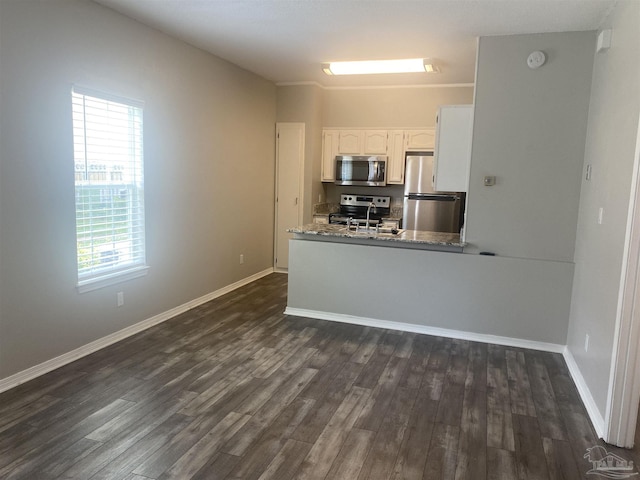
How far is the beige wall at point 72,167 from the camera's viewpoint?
299 centimetres

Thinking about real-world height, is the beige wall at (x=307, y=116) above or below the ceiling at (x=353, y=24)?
below

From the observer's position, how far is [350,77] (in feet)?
→ 20.0

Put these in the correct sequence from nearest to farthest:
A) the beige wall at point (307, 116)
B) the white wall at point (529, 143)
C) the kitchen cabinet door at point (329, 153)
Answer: the white wall at point (529, 143) < the beige wall at point (307, 116) < the kitchen cabinet door at point (329, 153)

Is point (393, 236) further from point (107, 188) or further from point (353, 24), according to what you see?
point (107, 188)

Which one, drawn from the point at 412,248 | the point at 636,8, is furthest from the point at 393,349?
the point at 636,8

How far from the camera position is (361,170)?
22.1ft

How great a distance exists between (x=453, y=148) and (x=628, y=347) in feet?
8.00

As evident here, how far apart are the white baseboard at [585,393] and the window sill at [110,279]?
145 inches

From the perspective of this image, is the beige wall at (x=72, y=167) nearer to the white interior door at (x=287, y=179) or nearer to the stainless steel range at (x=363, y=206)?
the white interior door at (x=287, y=179)

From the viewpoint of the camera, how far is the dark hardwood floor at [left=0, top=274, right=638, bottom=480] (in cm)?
234

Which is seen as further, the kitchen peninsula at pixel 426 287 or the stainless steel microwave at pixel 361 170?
the stainless steel microwave at pixel 361 170

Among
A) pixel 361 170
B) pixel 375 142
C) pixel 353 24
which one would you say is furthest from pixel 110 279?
pixel 375 142

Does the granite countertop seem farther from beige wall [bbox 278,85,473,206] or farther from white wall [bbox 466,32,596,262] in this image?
beige wall [bbox 278,85,473,206]

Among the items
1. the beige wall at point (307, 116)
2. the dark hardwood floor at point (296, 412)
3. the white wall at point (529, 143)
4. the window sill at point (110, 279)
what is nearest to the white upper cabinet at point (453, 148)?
the white wall at point (529, 143)
